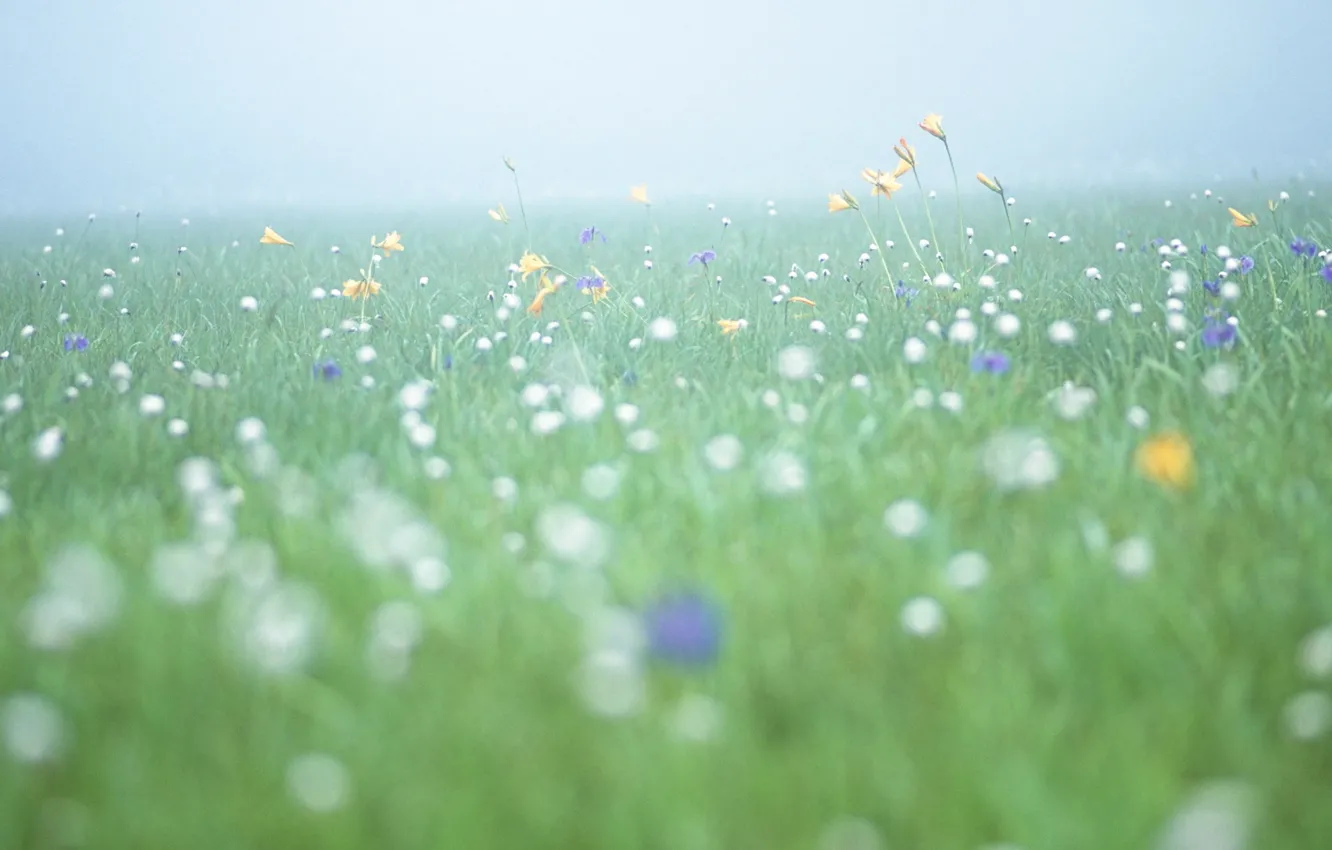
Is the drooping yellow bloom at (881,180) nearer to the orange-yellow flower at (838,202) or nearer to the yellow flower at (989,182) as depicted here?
the orange-yellow flower at (838,202)

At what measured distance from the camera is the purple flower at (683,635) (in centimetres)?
178

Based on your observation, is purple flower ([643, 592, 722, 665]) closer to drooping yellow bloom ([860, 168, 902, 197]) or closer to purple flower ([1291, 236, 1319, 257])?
drooping yellow bloom ([860, 168, 902, 197])

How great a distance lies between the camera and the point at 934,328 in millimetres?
3693

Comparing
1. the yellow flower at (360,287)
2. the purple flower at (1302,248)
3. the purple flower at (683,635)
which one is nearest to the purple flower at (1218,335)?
the purple flower at (1302,248)

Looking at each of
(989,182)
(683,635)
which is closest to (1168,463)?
(683,635)

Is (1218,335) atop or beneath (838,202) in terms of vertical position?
beneath

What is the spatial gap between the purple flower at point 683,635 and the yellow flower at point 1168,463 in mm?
1151

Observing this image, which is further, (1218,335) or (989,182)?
(989,182)

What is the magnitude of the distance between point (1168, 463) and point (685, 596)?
116cm

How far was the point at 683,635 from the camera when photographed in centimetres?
178

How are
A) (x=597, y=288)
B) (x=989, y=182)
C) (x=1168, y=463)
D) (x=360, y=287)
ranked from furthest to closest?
(x=360, y=287)
(x=597, y=288)
(x=989, y=182)
(x=1168, y=463)

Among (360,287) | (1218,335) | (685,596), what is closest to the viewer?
(685,596)

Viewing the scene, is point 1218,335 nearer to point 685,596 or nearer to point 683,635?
point 685,596

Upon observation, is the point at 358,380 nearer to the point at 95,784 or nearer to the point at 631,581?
the point at 631,581
